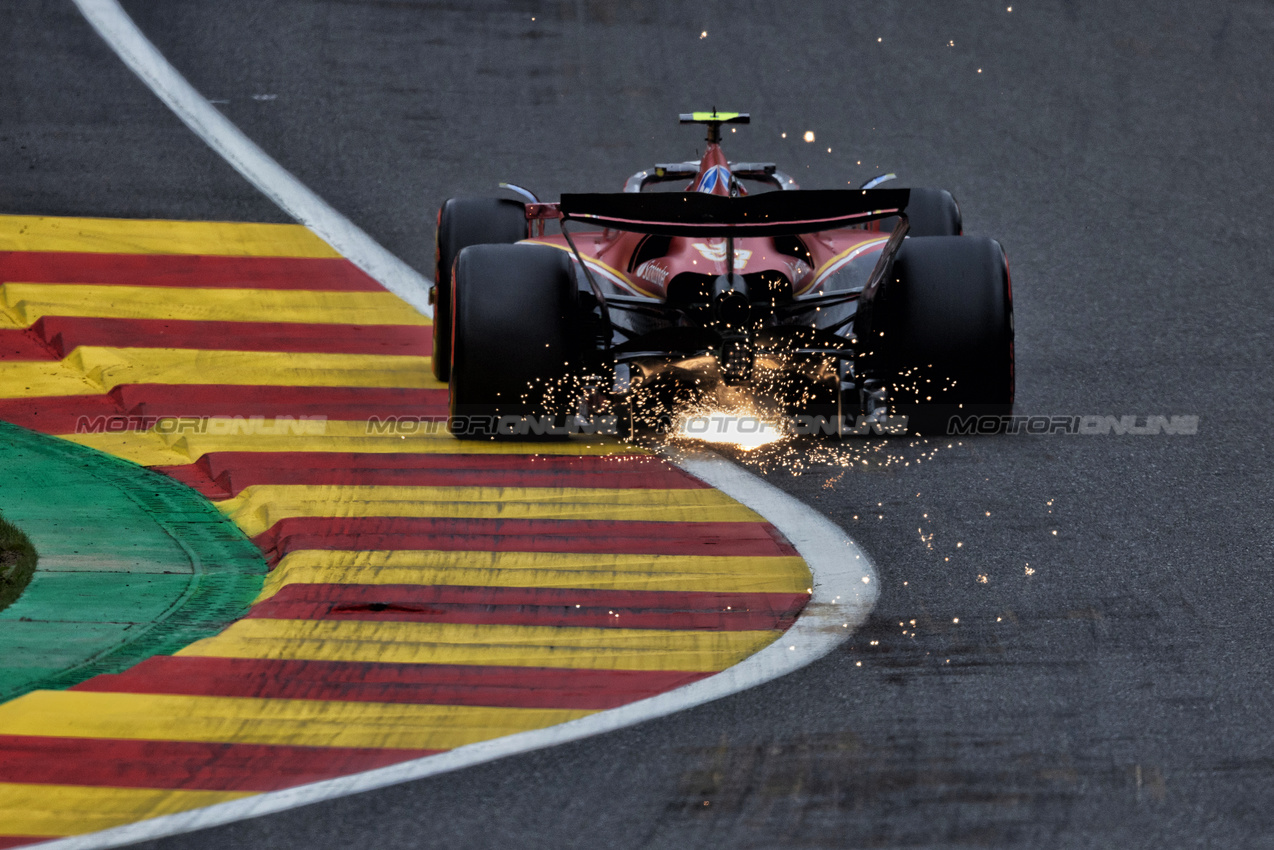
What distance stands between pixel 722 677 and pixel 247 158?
8284 millimetres

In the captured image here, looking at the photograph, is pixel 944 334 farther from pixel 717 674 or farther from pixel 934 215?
pixel 717 674

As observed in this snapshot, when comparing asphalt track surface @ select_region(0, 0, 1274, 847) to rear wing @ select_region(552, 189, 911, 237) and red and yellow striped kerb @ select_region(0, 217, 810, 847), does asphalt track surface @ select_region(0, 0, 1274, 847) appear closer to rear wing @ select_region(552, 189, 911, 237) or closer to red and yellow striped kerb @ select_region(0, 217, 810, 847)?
red and yellow striped kerb @ select_region(0, 217, 810, 847)

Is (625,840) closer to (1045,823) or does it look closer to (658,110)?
(1045,823)

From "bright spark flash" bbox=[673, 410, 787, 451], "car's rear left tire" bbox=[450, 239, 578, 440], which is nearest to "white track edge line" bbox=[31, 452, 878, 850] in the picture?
"bright spark flash" bbox=[673, 410, 787, 451]

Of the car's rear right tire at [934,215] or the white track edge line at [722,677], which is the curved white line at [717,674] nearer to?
the white track edge line at [722,677]

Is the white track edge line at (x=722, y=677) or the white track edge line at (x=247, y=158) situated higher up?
the white track edge line at (x=247, y=158)

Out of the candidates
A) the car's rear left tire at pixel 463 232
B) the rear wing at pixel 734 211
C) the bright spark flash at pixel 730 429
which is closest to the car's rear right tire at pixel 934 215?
the bright spark flash at pixel 730 429

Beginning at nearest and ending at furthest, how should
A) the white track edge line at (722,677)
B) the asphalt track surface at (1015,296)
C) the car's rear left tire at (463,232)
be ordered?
1. the white track edge line at (722,677)
2. the asphalt track surface at (1015,296)
3. the car's rear left tire at (463,232)

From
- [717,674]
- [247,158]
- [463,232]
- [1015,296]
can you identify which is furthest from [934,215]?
[247,158]

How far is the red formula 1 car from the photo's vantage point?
6734mm

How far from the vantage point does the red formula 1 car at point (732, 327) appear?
6734mm

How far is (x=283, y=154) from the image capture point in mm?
12070

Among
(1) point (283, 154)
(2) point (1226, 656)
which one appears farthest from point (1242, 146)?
(2) point (1226, 656)

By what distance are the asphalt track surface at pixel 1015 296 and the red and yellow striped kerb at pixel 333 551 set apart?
375 millimetres
